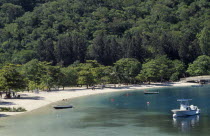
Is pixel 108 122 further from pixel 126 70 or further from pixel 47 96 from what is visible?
pixel 126 70

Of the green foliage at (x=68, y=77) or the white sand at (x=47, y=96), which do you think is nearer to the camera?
the white sand at (x=47, y=96)

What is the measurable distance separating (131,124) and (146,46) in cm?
11711

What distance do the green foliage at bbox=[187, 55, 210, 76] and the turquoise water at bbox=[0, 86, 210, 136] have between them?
7031cm

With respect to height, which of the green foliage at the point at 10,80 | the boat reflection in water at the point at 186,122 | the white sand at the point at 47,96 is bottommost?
the boat reflection in water at the point at 186,122

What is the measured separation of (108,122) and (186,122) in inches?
560

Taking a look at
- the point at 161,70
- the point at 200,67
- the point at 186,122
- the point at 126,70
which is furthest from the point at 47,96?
the point at 200,67

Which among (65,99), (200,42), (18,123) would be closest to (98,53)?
(200,42)

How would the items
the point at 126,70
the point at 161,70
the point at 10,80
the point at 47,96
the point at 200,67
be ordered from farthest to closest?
the point at 200,67 < the point at 161,70 < the point at 126,70 < the point at 47,96 < the point at 10,80

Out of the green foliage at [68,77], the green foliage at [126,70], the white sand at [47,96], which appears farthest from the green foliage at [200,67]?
the green foliage at [68,77]

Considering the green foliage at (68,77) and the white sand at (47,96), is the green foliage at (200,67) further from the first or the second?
the green foliage at (68,77)

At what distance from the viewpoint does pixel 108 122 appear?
6675 centimetres

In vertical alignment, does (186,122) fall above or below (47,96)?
below

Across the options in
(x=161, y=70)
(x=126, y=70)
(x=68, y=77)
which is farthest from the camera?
(x=161, y=70)

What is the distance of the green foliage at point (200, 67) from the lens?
159 meters
